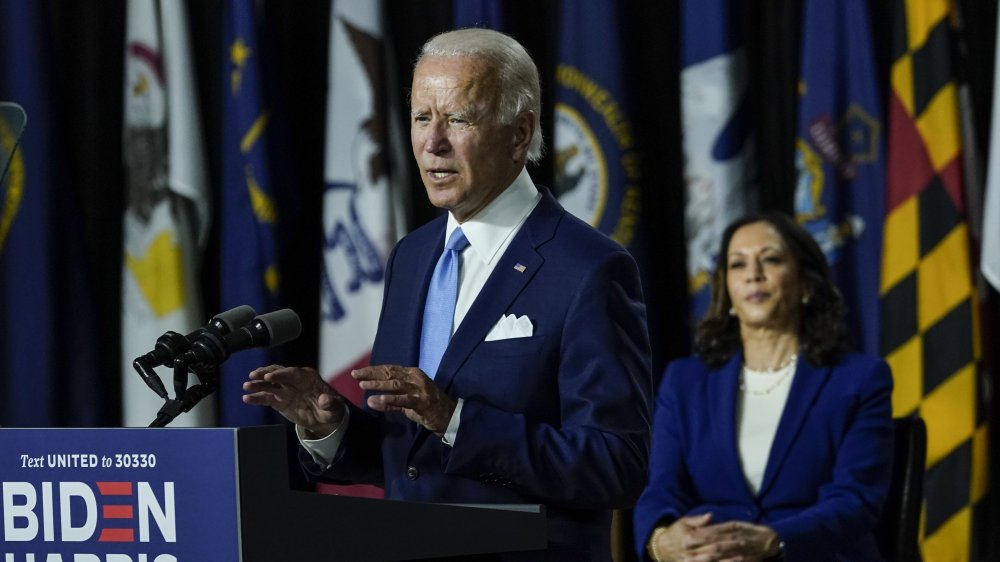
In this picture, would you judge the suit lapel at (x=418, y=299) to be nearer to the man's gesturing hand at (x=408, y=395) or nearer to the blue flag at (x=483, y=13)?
the man's gesturing hand at (x=408, y=395)

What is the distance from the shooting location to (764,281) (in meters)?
3.26

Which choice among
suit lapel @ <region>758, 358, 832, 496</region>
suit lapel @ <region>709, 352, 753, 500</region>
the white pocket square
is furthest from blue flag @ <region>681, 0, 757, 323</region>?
the white pocket square

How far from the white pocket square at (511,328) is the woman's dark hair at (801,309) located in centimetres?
169

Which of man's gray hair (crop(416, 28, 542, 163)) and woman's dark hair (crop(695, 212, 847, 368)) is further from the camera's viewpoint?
woman's dark hair (crop(695, 212, 847, 368))

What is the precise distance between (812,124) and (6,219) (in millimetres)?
2380

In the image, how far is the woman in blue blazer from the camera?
2.87 m

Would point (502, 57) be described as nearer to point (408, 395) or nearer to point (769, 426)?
point (408, 395)

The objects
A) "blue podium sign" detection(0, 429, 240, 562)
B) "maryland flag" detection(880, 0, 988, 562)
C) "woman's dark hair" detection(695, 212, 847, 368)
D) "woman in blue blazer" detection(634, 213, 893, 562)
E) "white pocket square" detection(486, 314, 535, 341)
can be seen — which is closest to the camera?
"blue podium sign" detection(0, 429, 240, 562)

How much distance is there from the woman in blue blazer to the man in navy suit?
131cm

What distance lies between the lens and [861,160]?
379 centimetres

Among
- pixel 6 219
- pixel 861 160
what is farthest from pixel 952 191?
pixel 6 219

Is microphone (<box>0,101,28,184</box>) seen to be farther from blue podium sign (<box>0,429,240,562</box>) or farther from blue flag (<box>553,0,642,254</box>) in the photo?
blue flag (<box>553,0,642,254</box>)

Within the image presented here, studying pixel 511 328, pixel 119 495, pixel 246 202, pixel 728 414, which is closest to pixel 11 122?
pixel 119 495

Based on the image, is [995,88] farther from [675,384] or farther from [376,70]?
[376,70]
